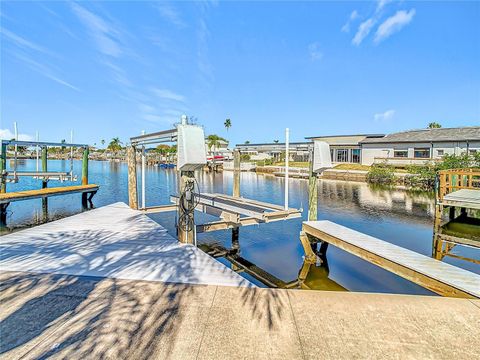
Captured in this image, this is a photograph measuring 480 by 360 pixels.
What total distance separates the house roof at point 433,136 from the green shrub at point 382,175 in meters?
5.12

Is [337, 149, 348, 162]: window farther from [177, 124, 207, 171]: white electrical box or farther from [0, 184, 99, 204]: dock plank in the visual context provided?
[177, 124, 207, 171]: white electrical box

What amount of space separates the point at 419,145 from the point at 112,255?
33.3 meters

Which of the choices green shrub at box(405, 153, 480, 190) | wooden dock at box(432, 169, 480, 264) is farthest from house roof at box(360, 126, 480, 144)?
wooden dock at box(432, 169, 480, 264)

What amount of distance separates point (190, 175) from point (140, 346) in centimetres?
347

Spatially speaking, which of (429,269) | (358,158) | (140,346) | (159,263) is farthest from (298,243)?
(358,158)

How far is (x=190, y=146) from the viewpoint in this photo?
493 cm

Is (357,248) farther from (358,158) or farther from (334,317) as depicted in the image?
(358,158)

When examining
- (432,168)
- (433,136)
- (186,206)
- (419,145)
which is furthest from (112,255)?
(433,136)

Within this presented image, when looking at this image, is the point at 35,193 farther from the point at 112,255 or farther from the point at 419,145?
the point at 419,145

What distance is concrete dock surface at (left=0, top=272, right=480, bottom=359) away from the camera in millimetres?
2350

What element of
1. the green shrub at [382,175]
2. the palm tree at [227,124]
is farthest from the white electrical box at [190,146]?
the palm tree at [227,124]

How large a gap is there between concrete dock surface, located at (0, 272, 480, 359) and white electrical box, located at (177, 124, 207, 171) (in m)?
2.23

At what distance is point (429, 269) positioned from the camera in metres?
4.28

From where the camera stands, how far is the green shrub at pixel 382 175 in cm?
2666
